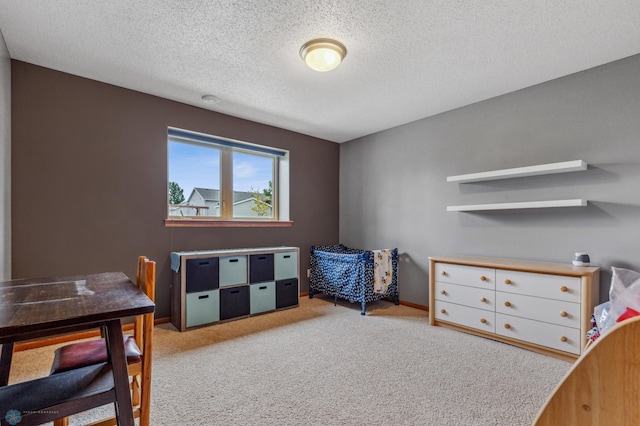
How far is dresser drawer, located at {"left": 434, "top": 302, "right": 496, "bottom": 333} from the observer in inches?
109

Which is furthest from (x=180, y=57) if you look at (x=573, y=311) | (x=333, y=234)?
(x=573, y=311)

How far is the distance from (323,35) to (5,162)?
258 centimetres

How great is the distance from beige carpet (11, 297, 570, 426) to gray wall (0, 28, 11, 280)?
2.62ft

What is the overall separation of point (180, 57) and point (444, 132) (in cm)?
286

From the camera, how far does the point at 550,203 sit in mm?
2607

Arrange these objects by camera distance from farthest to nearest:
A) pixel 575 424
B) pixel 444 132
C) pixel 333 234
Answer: pixel 333 234 < pixel 444 132 < pixel 575 424

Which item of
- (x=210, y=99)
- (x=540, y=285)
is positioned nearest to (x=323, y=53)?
(x=210, y=99)

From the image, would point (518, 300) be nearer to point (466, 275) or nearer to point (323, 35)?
point (466, 275)

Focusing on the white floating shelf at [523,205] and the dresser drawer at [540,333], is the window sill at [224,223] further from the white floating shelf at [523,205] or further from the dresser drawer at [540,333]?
the dresser drawer at [540,333]

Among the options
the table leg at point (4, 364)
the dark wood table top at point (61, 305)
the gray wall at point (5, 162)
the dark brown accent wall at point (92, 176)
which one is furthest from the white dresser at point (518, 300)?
the gray wall at point (5, 162)

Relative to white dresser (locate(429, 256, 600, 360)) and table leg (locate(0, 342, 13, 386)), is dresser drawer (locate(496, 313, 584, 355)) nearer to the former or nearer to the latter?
white dresser (locate(429, 256, 600, 360))

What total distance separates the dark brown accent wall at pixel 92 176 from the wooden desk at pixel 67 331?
151 centimetres

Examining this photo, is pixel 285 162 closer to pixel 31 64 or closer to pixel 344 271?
pixel 344 271

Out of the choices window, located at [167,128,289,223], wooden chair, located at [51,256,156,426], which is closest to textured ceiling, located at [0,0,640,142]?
window, located at [167,128,289,223]
